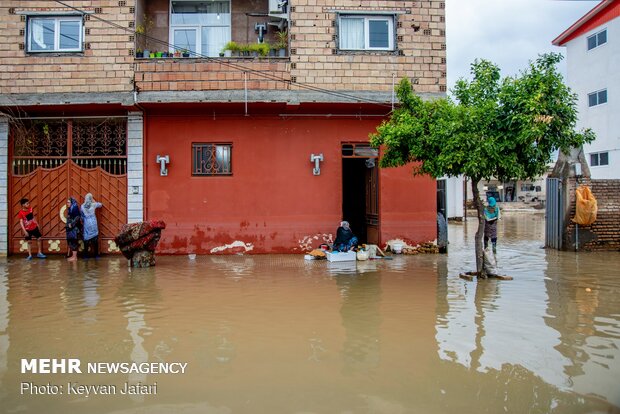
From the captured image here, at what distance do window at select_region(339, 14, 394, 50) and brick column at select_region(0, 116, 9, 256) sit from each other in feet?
31.9

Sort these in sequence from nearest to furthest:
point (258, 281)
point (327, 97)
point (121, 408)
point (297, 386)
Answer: point (121, 408)
point (297, 386)
point (258, 281)
point (327, 97)

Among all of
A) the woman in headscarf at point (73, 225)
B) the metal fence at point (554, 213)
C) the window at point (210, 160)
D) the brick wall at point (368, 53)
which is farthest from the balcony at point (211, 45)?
the metal fence at point (554, 213)

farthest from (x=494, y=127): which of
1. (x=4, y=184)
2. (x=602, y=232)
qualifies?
(x=4, y=184)

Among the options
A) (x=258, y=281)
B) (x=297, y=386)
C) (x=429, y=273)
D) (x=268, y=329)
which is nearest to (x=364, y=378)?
(x=297, y=386)

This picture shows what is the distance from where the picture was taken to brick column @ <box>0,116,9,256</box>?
536 inches

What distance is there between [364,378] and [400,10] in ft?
38.7

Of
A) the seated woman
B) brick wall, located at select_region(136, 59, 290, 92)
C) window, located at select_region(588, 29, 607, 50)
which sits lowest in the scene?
the seated woman

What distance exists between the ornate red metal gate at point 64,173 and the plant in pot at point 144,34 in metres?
2.08

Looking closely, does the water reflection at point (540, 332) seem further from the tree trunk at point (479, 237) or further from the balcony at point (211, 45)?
the balcony at point (211, 45)

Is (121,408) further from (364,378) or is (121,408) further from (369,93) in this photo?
(369,93)

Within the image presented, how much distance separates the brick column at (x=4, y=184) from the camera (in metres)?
13.6

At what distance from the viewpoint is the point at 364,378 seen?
4.62m

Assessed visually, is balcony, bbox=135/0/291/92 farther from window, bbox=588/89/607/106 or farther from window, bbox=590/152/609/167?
window, bbox=590/152/609/167

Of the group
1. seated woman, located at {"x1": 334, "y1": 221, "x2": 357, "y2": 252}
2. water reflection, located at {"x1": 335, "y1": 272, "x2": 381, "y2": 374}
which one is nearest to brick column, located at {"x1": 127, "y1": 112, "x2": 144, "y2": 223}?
seated woman, located at {"x1": 334, "y1": 221, "x2": 357, "y2": 252}
